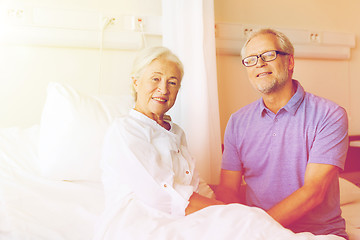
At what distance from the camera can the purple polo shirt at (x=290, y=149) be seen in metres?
1.16

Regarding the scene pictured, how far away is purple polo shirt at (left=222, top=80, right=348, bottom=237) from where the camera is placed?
1161mm

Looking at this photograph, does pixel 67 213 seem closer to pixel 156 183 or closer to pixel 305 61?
pixel 156 183

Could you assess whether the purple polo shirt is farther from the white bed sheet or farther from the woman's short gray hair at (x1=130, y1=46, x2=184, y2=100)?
the woman's short gray hair at (x1=130, y1=46, x2=184, y2=100)

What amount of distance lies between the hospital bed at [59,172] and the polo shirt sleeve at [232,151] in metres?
0.49

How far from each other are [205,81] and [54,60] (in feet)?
2.74

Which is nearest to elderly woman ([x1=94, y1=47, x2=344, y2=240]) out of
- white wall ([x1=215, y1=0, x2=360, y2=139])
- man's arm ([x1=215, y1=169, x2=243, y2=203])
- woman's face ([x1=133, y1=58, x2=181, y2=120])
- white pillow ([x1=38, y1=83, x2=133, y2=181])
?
woman's face ([x1=133, y1=58, x2=181, y2=120])

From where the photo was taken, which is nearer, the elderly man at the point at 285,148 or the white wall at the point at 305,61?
the elderly man at the point at 285,148

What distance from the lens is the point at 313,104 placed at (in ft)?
4.03

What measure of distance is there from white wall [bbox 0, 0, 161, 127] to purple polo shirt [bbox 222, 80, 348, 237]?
2.77 feet

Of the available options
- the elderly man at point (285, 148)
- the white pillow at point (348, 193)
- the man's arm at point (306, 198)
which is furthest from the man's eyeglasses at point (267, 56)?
the white pillow at point (348, 193)

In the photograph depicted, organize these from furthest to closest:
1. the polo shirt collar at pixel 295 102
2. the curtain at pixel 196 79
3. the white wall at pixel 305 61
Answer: the white wall at pixel 305 61
the curtain at pixel 196 79
the polo shirt collar at pixel 295 102

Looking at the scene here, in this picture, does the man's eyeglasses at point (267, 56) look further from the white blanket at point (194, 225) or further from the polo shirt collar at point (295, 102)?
the white blanket at point (194, 225)

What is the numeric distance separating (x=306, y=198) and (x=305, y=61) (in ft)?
5.27

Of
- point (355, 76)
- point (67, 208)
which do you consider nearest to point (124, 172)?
point (67, 208)
